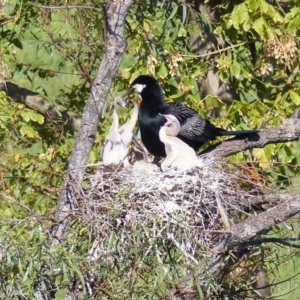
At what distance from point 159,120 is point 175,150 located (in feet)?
2.34

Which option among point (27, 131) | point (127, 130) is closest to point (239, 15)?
point (127, 130)

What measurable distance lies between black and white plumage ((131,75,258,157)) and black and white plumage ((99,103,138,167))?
360 millimetres

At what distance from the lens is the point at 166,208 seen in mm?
4629

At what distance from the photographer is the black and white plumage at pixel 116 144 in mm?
5223

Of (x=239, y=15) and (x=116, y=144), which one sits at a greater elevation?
(x=239, y=15)

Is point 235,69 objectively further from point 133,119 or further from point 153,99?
point 133,119

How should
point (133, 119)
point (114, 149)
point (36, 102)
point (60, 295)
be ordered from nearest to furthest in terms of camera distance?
point (60, 295), point (114, 149), point (133, 119), point (36, 102)

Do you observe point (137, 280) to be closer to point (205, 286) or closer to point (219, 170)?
point (205, 286)

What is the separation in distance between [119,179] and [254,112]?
5.25 ft

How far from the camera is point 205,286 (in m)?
4.29

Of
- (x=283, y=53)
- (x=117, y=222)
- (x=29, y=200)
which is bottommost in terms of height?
(x=29, y=200)

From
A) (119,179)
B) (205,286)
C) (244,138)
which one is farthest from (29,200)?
(205,286)

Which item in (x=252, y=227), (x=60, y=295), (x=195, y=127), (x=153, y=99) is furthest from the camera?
(x=153, y=99)

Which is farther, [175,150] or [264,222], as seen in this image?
[175,150]
